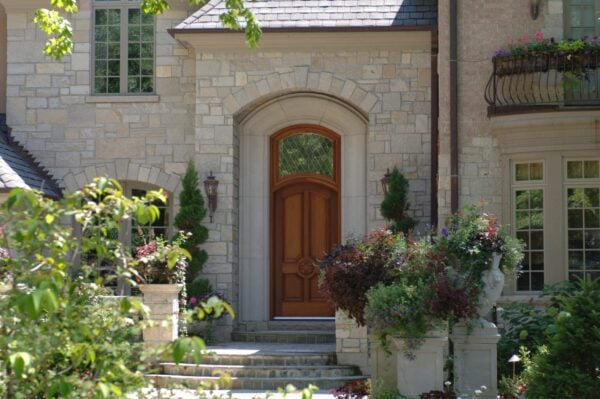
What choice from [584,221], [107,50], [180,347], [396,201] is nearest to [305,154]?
[396,201]

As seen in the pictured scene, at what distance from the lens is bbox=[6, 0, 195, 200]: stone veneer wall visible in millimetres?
17141

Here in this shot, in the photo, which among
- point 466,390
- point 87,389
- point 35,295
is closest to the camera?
point 35,295

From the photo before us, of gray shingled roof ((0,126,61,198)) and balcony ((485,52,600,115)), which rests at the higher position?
balcony ((485,52,600,115))

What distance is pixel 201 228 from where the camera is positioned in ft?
53.7

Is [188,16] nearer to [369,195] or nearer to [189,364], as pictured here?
[369,195]

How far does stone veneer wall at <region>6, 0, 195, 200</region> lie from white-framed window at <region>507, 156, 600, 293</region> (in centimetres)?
559

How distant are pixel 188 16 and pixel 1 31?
336 centimetres

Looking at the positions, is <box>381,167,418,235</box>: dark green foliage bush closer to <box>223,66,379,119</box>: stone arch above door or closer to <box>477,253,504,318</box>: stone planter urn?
<box>223,66,379,119</box>: stone arch above door

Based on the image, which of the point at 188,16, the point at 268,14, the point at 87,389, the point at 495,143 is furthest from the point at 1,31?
the point at 87,389

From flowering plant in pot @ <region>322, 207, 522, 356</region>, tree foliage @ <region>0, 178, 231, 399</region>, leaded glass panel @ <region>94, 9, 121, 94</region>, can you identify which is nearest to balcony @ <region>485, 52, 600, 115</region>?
flowering plant in pot @ <region>322, 207, 522, 356</region>

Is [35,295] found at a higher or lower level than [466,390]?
higher

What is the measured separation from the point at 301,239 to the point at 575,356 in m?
8.19

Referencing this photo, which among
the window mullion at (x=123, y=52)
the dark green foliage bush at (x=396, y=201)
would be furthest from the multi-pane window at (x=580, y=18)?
the window mullion at (x=123, y=52)

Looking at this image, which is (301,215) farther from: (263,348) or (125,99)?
(125,99)
